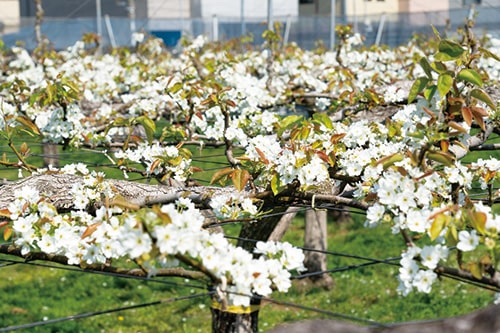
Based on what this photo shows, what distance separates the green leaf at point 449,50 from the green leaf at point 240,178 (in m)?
0.59

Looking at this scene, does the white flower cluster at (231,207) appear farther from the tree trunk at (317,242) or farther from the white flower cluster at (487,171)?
the tree trunk at (317,242)

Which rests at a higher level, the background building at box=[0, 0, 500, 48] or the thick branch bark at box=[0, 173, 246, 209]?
the thick branch bark at box=[0, 173, 246, 209]

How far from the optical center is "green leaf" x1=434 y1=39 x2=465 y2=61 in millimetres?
1820

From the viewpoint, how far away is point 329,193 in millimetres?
2369

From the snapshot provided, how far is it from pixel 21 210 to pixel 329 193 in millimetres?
900

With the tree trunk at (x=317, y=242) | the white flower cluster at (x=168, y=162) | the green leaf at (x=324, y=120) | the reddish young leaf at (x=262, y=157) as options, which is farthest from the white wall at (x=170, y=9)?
the reddish young leaf at (x=262, y=157)

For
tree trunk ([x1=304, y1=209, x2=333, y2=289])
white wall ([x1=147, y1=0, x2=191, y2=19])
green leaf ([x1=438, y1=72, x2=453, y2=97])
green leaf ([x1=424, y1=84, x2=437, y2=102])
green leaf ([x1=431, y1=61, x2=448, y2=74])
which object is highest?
green leaf ([x1=431, y1=61, x2=448, y2=74])

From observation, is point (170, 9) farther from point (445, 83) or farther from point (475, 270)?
point (475, 270)

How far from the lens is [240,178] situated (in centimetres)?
209

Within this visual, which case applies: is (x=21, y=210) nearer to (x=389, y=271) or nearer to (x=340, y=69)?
(x=340, y=69)

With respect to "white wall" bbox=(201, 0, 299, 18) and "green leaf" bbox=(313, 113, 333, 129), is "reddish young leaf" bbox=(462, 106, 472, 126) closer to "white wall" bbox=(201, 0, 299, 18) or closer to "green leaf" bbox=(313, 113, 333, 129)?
"green leaf" bbox=(313, 113, 333, 129)

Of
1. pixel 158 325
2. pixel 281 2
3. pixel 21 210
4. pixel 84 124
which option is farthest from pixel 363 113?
pixel 281 2

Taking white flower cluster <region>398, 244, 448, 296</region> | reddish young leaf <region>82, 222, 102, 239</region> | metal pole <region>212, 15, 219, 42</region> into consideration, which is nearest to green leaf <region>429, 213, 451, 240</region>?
white flower cluster <region>398, 244, 448, 296</region>

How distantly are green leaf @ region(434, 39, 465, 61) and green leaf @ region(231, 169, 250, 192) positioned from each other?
1.93 feet
